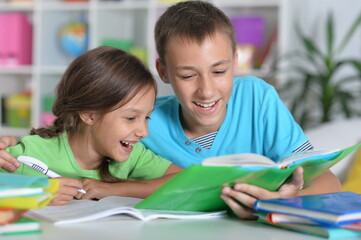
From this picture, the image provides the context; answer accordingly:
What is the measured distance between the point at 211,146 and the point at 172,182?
2.32 feet

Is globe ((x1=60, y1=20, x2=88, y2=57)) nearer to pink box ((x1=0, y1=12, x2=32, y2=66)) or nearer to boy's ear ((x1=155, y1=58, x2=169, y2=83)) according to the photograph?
pink box ((x1=0, y1=12, x2=32, y2=66))

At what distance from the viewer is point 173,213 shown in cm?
106

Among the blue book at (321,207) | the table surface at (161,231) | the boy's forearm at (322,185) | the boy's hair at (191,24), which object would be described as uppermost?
the boy's hair at (191,24)

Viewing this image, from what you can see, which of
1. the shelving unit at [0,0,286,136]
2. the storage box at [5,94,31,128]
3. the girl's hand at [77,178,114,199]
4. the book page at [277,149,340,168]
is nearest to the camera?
the book page at [277,149,340,168]

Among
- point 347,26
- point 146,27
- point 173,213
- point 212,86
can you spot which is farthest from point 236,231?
point 146,27

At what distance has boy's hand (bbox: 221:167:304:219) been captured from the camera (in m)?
1.03

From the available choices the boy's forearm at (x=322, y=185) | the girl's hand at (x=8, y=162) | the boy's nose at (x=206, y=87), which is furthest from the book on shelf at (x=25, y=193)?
the boy's nose at (x=206, y=87)

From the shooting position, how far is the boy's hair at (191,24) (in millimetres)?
1523

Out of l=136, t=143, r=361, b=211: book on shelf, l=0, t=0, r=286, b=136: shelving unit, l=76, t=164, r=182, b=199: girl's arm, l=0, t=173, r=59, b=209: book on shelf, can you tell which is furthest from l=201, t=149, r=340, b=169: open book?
l=0, t=0, r=286, b=136: shelving unit

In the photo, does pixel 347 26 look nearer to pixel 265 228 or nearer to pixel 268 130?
pixel 268 130

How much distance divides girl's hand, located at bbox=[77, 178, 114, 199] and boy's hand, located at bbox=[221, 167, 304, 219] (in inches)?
14.8

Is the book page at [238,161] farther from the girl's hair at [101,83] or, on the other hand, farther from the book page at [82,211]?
the girl's hair at [101,83]

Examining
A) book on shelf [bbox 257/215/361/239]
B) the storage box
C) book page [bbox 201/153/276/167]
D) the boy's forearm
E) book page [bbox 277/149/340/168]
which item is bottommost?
the storage box

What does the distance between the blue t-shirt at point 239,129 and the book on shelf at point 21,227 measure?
0.82 m
